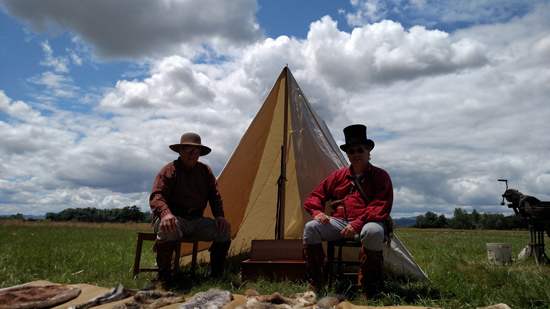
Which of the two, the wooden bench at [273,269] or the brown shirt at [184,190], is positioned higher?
the brown shirt at [184,190]

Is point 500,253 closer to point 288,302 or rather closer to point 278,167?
point 278,167

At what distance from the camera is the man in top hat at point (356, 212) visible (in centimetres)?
316

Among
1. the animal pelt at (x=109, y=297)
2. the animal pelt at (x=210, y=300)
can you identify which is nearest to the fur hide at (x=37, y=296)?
the animal pelt at (x=109, y=297)

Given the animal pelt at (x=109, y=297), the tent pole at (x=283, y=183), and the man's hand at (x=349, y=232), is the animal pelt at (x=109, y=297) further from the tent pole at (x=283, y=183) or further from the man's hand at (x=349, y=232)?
the tent pole at (x=283, y=183)

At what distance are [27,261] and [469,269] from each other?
5.00 m

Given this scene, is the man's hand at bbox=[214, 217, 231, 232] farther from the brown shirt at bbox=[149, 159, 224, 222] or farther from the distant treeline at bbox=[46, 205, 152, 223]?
the distant treeline at bbox=[46, 205, 152, 223]

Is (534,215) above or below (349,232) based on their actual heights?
above

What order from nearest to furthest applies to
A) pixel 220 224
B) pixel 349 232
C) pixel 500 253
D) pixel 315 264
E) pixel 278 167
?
pixel 349 232 < pixel 315 264 < pixel 220 224 < pixel 278 167 < pixel 500 253

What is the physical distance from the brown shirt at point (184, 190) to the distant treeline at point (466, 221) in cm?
4093

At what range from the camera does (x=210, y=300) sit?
2.74 metres

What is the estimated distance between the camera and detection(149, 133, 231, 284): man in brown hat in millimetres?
3643

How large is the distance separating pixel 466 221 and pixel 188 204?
179ft

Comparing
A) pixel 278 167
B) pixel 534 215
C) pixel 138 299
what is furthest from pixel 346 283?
pixel 534 215

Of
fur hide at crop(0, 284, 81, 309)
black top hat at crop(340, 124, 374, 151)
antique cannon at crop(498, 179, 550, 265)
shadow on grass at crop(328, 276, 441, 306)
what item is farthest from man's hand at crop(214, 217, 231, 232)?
antique cannon at crop(498, 179, 550, 265)
